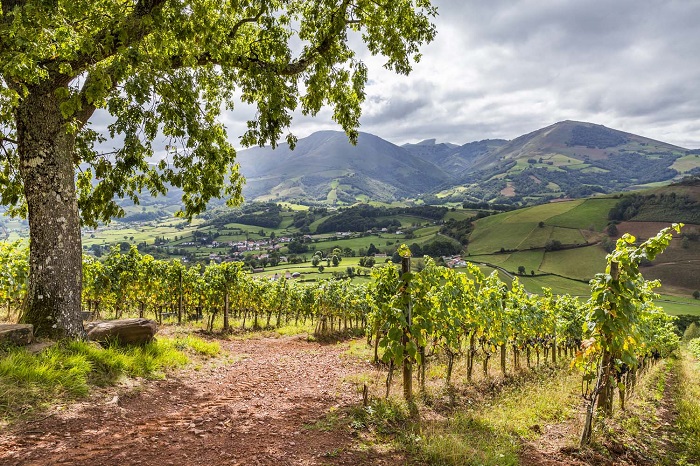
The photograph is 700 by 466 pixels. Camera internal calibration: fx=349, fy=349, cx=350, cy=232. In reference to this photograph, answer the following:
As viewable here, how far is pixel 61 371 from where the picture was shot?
717 cm

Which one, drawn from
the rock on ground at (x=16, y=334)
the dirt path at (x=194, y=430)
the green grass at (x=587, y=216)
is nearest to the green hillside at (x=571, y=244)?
the green grass at (x=587, y=216)

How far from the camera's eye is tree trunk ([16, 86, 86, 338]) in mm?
8156

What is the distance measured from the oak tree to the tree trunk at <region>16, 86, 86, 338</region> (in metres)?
0.02

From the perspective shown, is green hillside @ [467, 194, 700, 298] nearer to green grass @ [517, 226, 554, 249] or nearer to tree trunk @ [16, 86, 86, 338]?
green grass @ [517, 226, 554, 249]

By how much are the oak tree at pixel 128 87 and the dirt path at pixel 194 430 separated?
3097mm

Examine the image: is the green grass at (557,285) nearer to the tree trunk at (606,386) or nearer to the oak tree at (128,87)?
the tree trunk at (606,386)

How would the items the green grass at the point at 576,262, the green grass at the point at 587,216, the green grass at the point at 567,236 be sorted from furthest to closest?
the green grass at the point at 587,216 < the green grass at the point at 567,236 < the green grass at the point at 576,262

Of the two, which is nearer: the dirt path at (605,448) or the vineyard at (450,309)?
the dirt path at (605,448)

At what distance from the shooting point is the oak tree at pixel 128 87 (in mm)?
6844

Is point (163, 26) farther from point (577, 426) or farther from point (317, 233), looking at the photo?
point (317, 233)

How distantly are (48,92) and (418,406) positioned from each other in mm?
12101

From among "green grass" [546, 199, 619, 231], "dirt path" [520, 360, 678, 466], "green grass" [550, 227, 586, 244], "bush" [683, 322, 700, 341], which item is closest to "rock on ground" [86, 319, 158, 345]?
"dirt path" [520, 360, 678, 466]

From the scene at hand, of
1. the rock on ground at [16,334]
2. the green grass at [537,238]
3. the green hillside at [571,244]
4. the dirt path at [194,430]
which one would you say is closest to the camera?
the dirt path at [194,430]

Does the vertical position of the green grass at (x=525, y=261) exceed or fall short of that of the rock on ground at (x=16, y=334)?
it falls short
